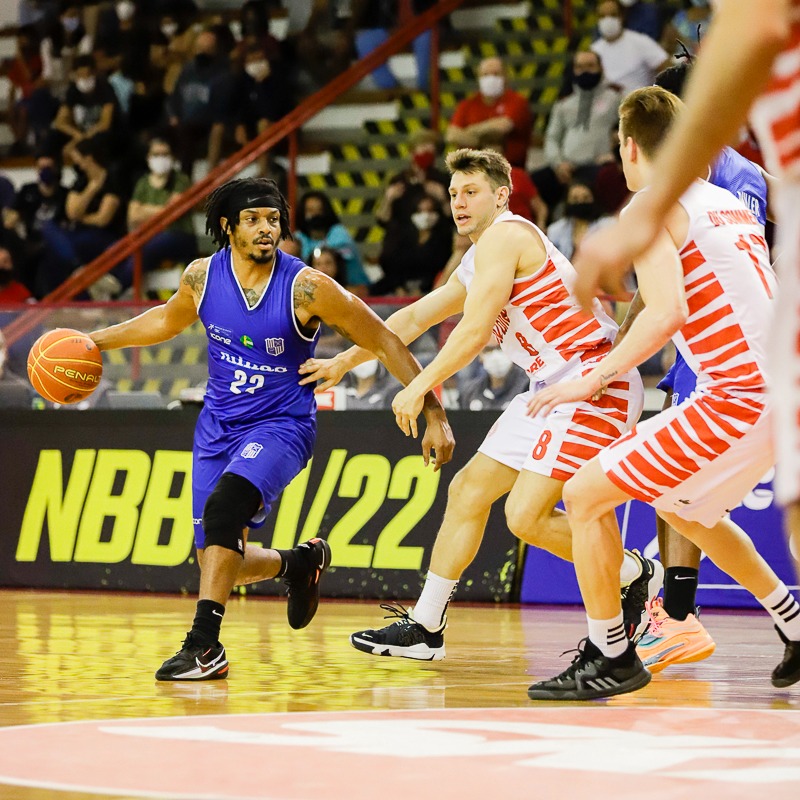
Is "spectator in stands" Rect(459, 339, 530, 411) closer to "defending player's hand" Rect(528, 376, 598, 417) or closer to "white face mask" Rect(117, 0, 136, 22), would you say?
"defending player's hand" Rect(528, 376, 598, 417)

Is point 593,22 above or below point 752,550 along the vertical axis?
above

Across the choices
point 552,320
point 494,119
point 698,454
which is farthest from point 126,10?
point 698,454

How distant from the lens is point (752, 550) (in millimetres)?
5723

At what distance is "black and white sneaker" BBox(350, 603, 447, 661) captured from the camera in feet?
21.1

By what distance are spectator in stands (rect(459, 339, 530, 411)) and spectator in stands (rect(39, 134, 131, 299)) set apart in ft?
23.4

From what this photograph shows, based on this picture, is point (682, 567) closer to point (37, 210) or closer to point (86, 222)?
point (86, 222)

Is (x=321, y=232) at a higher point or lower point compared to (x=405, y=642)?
higher

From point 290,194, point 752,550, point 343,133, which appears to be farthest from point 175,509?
point 343,133

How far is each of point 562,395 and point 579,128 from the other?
364 inches

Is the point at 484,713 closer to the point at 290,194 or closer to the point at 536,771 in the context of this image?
the point at 536,771

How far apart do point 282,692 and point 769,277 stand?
2.29m

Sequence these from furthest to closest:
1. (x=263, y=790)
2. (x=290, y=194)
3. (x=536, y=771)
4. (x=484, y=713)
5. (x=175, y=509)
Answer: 1. (x=290, y=194)
2. (x=175, y=509)
3. (x=484, y=713)
4. (x=536, y=771)
5. (x=263, y=790)

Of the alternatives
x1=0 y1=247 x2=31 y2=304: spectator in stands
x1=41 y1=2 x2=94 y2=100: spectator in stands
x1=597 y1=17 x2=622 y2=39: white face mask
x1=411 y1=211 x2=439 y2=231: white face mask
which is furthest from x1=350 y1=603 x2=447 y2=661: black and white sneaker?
x1=41 y1=2 x2=94 y2=100: spectator in stands

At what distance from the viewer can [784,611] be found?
226 inches
